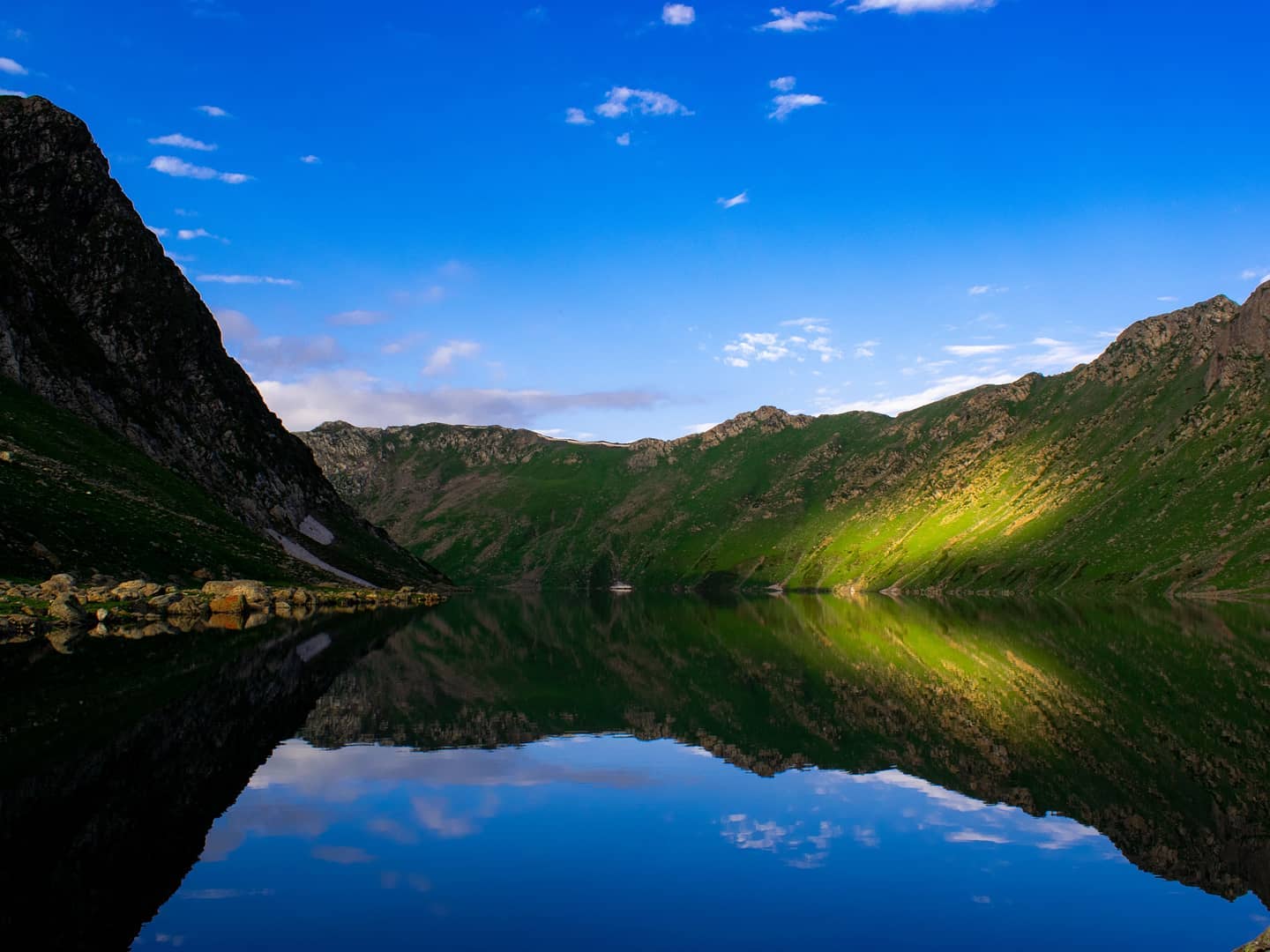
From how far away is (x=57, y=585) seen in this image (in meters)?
73.4

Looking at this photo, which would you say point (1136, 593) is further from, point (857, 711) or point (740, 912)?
point (740, 912)

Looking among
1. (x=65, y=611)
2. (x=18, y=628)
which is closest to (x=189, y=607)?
(x=65, y=611)

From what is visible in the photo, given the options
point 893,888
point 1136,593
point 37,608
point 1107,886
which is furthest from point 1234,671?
point 1136,593

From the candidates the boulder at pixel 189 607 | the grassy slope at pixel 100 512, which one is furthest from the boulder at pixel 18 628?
the boulder at pixel 189 607

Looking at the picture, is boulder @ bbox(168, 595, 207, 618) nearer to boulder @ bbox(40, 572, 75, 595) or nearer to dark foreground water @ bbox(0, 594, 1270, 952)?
boulder @ bbox(40, 572, 75, 595)

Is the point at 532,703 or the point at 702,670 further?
the point at 702,670

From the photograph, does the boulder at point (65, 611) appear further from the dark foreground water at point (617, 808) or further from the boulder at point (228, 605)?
the boulder at point (228, 605)

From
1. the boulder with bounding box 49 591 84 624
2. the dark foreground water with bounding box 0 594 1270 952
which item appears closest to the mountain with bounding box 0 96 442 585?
the boulder with bounding box 49 591 84 624

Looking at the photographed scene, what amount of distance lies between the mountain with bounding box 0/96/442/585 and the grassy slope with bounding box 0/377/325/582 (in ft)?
0.91

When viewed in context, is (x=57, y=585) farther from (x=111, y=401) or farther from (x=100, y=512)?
(x=111, y=401)

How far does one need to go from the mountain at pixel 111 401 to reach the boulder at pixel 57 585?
9143 millimetres

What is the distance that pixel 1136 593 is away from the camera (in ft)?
580

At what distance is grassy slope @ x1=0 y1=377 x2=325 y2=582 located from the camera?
87.2 m

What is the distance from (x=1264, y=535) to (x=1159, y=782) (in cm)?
17804
